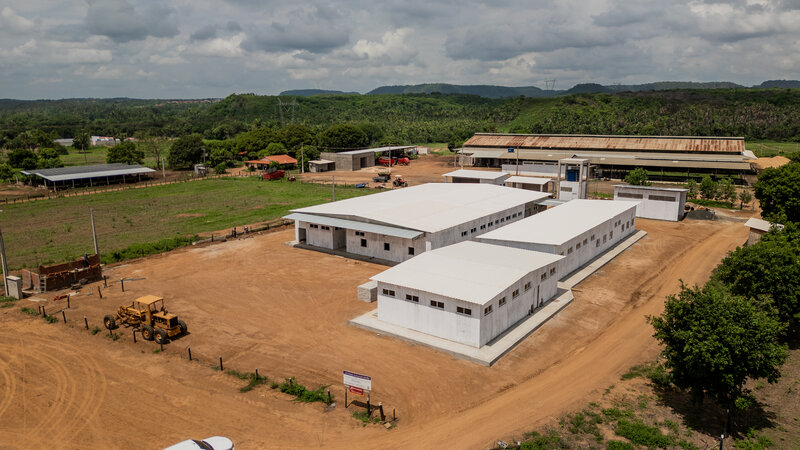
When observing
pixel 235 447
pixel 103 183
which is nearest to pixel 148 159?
pixel 103 183

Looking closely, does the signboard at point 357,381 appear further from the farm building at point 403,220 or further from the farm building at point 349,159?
the farm building at point 349,159

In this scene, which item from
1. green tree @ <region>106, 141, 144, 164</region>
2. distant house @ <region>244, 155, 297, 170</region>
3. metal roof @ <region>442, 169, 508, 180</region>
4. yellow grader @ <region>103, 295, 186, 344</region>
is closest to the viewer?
yellow grader @ <region>103, 295, 186, 344</region>

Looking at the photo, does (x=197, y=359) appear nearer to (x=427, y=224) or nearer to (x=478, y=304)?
(x=478, y=304)

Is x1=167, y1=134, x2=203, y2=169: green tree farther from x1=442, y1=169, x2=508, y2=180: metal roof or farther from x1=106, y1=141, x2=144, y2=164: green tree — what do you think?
x1=442, y1=169, x2=508, y2=180: metal roof

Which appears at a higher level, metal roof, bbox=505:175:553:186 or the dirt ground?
metal roof, bbox=505:175:553:186

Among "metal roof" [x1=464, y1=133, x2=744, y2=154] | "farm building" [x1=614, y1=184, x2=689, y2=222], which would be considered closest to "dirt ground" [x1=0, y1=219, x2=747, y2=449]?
"farm building" [x1=614, y1=184, x2=689, y2=222]

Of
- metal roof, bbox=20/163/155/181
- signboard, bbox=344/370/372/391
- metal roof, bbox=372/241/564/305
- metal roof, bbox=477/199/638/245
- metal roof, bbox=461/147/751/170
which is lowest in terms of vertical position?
signboard, bbox=344/370/372/391
